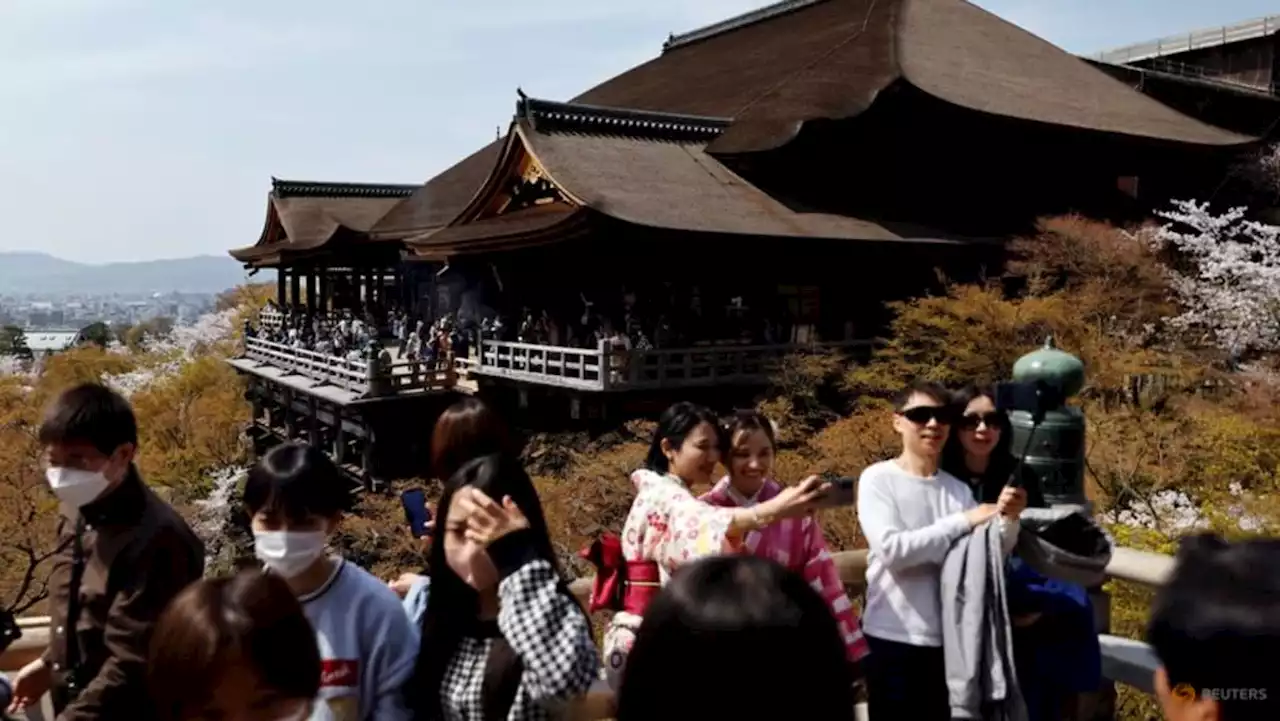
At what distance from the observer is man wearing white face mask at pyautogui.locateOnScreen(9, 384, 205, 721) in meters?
1.86

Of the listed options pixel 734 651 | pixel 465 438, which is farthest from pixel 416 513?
pixel 734 651

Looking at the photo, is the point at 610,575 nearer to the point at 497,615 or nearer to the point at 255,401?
the point at 497,615

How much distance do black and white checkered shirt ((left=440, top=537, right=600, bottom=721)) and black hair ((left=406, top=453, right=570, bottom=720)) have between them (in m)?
0.07

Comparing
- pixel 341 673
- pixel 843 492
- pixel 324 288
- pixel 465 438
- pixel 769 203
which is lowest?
pixel 341 673

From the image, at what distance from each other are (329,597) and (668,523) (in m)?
0.81

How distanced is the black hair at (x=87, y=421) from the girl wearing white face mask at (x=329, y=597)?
0.30 m

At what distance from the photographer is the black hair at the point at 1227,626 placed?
4.03 feet

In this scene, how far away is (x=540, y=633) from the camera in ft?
5.51

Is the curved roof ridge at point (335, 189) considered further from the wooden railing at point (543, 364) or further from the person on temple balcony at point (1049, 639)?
the person on temple balcony at point (1049, 639)

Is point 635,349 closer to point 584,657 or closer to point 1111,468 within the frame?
point 1111,468

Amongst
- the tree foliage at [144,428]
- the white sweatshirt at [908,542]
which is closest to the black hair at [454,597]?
the white sweatshirt at [908,542]

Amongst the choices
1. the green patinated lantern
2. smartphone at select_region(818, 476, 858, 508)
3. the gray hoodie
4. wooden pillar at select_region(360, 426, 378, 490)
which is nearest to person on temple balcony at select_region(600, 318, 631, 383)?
wooden pillar at select_region(360, 426, 378, 490)

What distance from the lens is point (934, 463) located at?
2570mm

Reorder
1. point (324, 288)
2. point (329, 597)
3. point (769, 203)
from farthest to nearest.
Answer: point (324, 288), point (769, 203), point (329, 597)
